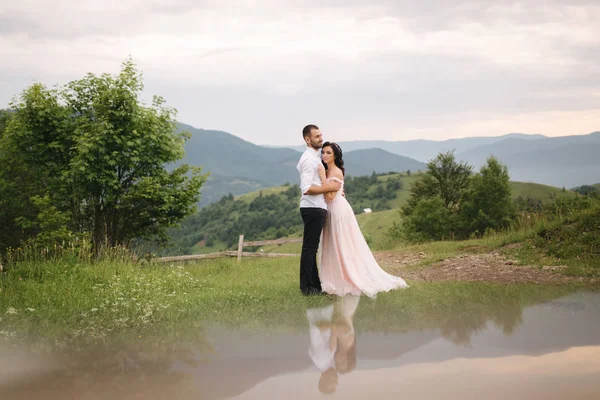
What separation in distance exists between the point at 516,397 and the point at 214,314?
4.31 meters

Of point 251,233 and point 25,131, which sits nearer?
point 25,131

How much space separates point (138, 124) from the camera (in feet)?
63.7

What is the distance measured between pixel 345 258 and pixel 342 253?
0.10 meters

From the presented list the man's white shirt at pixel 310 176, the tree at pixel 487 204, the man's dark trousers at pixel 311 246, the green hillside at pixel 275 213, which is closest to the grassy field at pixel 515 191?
the green hillside at pixel 275 213

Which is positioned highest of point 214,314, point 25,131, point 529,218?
point 25,131

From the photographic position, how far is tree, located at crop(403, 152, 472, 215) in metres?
53.2

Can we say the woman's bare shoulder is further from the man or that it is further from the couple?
the man

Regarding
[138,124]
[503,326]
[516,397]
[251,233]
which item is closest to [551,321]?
[503,326]

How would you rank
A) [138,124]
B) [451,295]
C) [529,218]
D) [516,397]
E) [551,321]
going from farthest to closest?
[138,124], [529,218], [451,295], [551,321], [516,397]

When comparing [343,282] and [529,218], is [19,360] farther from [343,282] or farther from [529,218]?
[529,218]

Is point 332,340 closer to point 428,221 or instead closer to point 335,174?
point 335,174

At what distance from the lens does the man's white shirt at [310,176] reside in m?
7.86

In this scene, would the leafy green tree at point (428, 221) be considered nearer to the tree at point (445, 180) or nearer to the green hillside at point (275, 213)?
the tree at point (445, 180)

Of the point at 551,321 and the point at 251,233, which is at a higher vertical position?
the point at 551,321
